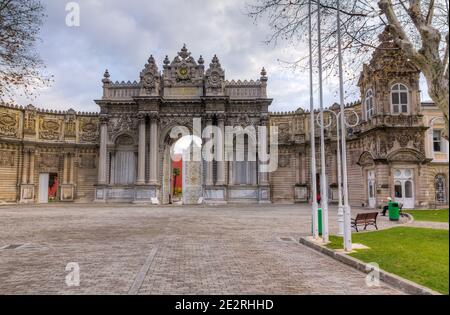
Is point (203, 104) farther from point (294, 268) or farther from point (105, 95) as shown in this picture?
point (294, 268)

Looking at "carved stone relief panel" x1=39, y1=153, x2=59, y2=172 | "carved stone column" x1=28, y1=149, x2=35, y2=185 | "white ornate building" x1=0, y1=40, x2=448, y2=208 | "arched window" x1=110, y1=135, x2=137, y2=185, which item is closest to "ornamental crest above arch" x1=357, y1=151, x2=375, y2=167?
"white ornate building" x1=0, y1=40, x2=448, y2=208

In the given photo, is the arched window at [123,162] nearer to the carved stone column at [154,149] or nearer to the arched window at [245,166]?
the carved stone column at [154,149]

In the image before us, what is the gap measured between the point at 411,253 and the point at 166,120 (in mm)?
34283

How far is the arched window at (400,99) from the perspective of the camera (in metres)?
31.2

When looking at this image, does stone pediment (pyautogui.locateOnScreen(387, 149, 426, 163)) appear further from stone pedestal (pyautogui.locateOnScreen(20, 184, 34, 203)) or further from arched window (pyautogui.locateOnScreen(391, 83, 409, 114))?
stone pedestal (pyautogui.locateOnScreen(20, 184, 34, 203))

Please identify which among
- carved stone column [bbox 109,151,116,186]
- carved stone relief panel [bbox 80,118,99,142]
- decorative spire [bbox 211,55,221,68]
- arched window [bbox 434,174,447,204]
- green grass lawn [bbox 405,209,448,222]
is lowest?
green grass lawn [bbox 405,209,448,222]

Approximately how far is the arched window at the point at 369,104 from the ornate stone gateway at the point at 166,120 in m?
11.2

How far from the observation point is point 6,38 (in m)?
13.8

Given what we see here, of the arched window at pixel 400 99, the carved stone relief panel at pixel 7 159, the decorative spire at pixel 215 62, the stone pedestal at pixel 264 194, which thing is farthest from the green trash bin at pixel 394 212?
the carved stone relief panel at pixel 7 159

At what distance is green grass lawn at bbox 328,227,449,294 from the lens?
7668mm

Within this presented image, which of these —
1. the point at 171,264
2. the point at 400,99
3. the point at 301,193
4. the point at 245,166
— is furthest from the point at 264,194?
the point at 171,264

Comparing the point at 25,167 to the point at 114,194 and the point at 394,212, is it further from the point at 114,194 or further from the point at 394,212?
the point at 394,212

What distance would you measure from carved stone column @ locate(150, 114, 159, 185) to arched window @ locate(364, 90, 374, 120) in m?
21.6
